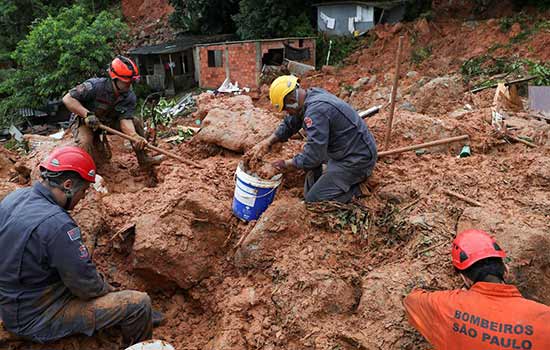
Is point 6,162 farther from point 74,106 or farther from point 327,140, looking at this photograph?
point 327,140

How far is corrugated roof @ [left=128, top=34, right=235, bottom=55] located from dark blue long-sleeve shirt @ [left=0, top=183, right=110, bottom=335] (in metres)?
15.8

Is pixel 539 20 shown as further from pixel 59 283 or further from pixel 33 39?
pixel 33 39

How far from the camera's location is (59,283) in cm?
304

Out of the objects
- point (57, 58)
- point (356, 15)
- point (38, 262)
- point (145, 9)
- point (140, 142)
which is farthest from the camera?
point (145, 9)

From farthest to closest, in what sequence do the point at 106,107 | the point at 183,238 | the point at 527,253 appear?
the point at 106,107 < the point at 183,238 < the point at 527,253

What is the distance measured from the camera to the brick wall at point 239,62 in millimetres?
15203

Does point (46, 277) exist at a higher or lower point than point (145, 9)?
higher

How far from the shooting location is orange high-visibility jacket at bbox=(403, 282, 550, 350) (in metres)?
2.29

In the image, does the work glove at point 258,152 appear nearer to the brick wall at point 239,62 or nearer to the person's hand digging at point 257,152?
the person's hand digging at point 257,152

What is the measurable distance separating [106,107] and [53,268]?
319 centimetres

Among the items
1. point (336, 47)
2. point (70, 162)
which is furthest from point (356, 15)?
point (70, 162)

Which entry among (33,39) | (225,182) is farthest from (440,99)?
(33,39)

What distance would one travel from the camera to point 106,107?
5.63 metres

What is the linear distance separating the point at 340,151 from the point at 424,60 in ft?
36.3
